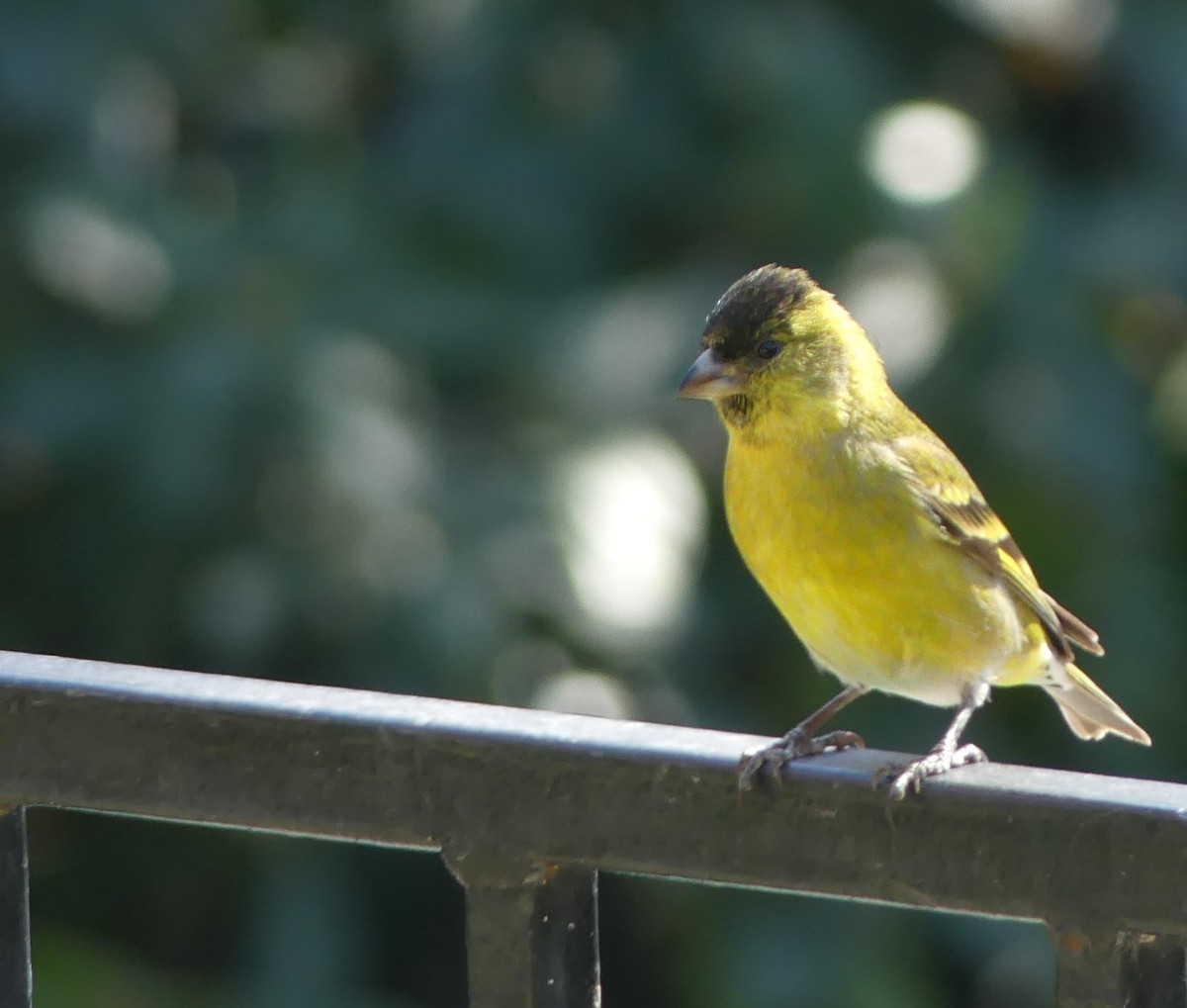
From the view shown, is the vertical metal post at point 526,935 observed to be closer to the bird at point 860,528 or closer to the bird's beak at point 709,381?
the bird at point 860,528

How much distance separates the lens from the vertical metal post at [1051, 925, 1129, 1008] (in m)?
1.56

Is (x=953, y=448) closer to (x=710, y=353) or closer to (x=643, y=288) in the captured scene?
(x=643, y=288)

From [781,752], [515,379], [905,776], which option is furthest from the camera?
[515,379]

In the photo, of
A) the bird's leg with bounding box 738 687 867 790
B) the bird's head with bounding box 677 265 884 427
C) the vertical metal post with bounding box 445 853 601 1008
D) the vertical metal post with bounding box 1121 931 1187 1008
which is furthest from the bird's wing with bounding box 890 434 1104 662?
the vertical metal post with bounding box 1121 931 1187 1008

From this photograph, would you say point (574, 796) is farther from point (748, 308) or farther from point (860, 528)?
point (748, 308)

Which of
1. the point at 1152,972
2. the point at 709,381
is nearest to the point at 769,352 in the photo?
the point at 709,381

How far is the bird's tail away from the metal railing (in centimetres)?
170

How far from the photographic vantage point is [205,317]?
415cm

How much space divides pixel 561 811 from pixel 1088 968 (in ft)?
1.50

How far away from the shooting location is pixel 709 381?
10.8ft

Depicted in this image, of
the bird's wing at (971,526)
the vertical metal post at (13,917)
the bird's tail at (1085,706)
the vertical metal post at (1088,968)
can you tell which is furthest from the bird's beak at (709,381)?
the vertical metal post at (1088,968)

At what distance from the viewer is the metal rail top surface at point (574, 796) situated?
1.59m

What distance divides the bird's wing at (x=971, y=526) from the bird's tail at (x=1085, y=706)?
0.16ft

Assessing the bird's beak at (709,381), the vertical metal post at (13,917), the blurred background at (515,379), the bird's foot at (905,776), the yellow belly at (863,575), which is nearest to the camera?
the bird's foot at (905,776)
